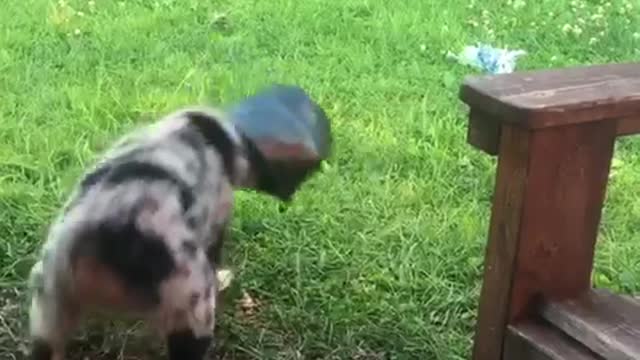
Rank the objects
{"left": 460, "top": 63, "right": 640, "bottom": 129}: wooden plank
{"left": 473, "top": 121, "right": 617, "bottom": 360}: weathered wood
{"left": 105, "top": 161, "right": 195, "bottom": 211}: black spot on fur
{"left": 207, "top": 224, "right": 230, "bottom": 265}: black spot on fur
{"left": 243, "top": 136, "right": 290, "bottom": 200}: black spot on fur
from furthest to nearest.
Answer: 1. {"left": 243, "top": 136, "right": 290, "bottom": 200}: black spot on fur
2. {"left": 207, "top": 224, "right": 230, "bottom": 265}: black spot on fur
3. {"left": 105, "top": 161, "right": 195, "bottom": 211}: black spot on fur
4. {"left": 473, "top": 121, "right": 617, "bottom": 360}: weathered wood
5. {"left": 460, "top": 63, "right": 640, "bottom": 129}: wooden plank

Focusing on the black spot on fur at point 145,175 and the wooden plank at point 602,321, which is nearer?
the wooden plank at point 602,321

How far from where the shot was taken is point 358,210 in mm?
4523

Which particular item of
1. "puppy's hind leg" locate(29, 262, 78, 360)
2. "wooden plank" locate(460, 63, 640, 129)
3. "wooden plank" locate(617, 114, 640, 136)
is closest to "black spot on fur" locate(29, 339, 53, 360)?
"puppy's hind leg" locate(29, 262, 78, 360)

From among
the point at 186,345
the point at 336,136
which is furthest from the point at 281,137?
the point at 336,136

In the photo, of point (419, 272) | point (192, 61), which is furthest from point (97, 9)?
point (419, 272)

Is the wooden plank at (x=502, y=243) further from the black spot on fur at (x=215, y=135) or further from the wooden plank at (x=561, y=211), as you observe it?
the black spot on fur at (x=215, y=135)

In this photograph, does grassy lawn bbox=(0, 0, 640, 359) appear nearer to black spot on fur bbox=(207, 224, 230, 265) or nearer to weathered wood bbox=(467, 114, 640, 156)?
black spot on fur bbox=(207, 224, 230, 265)

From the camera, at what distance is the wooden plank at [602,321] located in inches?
115

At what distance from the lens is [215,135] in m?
3.48

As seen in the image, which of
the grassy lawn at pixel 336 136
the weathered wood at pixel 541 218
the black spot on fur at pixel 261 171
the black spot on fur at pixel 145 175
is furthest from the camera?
the grassy lawn at pixel 336 136

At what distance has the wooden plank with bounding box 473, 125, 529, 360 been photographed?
298 cm

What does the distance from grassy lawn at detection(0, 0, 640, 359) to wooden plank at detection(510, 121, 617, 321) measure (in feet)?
2.21

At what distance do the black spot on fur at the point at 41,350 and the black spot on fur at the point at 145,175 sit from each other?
420 mm

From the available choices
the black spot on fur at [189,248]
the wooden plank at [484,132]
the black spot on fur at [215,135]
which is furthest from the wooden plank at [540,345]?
the black spot on fur at [215,135]
